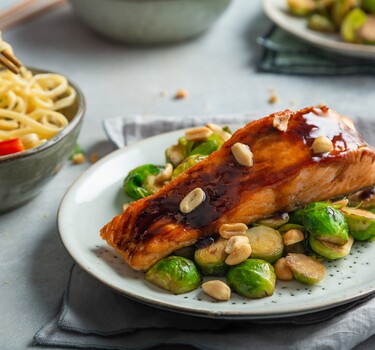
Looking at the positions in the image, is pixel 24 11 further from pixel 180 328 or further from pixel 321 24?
pixel 180 328

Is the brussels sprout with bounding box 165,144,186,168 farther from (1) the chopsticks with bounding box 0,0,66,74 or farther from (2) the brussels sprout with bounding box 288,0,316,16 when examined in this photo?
(1) the chopsticks with bounding box 0,0,66,74

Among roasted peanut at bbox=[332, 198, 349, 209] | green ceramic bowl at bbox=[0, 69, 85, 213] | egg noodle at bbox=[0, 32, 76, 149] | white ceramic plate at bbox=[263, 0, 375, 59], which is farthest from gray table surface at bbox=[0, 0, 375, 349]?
roasted peanut at bbox=[332, 198, 349, 209]

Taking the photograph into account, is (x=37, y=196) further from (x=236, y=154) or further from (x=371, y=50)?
(x=371, y=50)

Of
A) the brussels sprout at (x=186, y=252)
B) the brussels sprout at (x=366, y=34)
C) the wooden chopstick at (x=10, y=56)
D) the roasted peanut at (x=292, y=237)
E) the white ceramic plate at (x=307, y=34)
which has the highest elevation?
the wooden chopstick at (x=10, y=56)

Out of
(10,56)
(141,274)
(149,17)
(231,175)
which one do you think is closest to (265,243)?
(231,175)

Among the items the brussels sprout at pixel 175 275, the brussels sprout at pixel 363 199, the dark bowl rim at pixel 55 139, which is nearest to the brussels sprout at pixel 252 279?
the brussels sprout at pixel 175 275

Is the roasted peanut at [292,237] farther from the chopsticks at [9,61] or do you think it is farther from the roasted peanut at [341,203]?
the chopsticks at [9,61]

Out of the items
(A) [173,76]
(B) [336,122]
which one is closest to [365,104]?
(A) [173,76]
